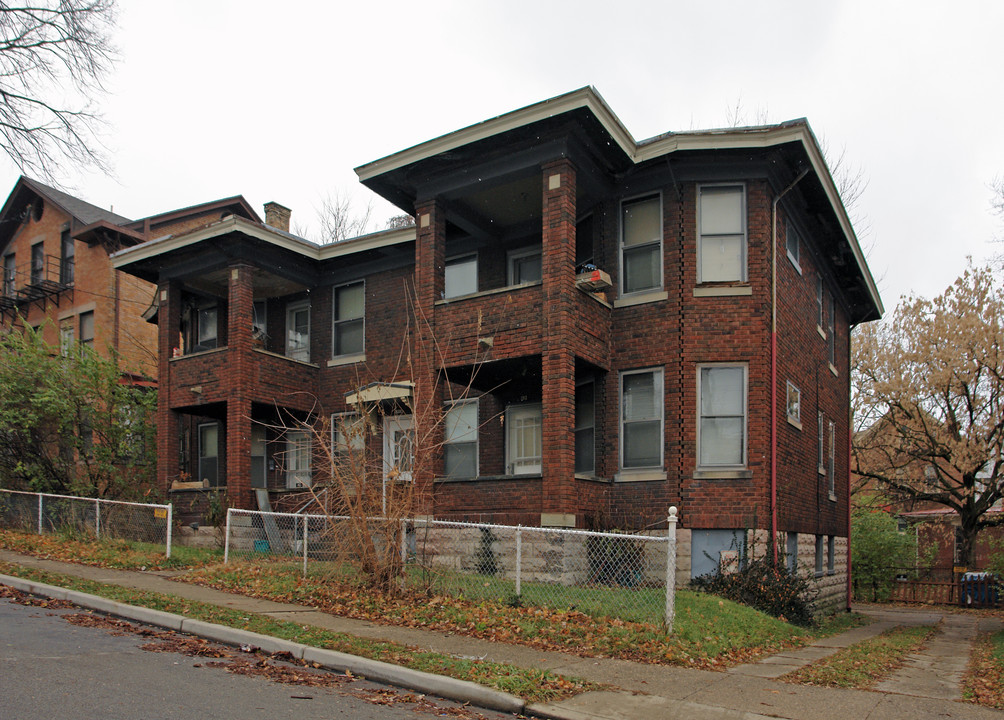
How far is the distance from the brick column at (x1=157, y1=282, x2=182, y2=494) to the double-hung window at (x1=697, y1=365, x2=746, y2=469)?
11853mm

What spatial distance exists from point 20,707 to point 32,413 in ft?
48.8

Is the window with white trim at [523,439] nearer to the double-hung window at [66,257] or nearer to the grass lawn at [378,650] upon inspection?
the grass lawn at [378,650]

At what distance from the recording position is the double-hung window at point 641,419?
14.4 meters

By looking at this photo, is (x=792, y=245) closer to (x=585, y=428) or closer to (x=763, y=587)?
(x=585, y=428)

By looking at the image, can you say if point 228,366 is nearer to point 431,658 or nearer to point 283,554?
point 283,554

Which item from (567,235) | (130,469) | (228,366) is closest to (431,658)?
(567,235)

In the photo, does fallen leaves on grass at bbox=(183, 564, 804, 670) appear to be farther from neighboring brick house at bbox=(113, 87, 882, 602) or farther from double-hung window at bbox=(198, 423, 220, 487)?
double-hung window at bbox=(198, 423, 220, 487)

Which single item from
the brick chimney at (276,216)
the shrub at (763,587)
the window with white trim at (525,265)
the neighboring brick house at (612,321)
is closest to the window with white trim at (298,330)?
the neighboring brick house at (612,321)

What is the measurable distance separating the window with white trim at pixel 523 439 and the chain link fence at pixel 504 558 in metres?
2.45

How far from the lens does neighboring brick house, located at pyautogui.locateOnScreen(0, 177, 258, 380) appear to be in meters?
26.6

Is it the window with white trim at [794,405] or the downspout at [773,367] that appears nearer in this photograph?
the downspout at [773,367]

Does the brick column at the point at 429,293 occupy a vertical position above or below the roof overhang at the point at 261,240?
below

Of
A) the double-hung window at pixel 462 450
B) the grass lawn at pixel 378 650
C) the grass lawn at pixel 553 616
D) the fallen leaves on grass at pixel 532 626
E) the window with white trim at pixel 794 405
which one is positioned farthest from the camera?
the double-hung window at pixel 462 450

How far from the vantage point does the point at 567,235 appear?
13781 mm
